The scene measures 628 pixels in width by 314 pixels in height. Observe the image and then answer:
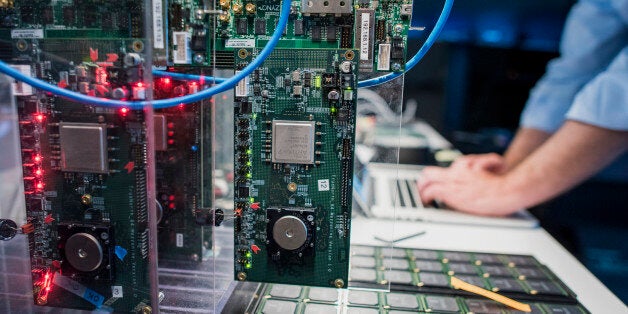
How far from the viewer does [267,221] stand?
1.21 metres

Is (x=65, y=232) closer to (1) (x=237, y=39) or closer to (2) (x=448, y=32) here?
(1) (x=237, y=39)

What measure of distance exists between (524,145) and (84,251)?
220cm

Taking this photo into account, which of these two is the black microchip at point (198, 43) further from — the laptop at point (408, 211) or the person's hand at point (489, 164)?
the person's hand at point (489, 164)

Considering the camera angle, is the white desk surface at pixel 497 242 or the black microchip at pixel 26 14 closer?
the black microchip at pixel 26 14

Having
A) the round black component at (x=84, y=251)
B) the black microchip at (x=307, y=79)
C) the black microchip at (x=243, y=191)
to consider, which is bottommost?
the round black component at (x=84, y=251)

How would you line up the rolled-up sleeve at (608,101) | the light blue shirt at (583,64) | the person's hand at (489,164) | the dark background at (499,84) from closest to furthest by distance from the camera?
the rolled-up sleeve at (608,101)
the light blue shirt at (583,64)
the person's hand at (489,164)
the dark background at (499,84)

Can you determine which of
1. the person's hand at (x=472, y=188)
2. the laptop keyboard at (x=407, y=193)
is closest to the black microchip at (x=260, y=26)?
the laptop keyboard at (x=407, y=193)

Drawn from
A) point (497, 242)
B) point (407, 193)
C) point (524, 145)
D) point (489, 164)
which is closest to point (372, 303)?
point (497, 242)

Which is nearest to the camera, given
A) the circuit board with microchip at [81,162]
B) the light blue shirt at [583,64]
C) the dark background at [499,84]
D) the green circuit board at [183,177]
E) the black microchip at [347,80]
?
the circuit board with microchip at [81,162]

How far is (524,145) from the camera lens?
92.1 inches

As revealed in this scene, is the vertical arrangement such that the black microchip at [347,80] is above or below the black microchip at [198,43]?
below

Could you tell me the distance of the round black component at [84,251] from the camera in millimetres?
1069

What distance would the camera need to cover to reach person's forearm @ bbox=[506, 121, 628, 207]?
1.62 m

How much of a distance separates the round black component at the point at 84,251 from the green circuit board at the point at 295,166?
37 cm
